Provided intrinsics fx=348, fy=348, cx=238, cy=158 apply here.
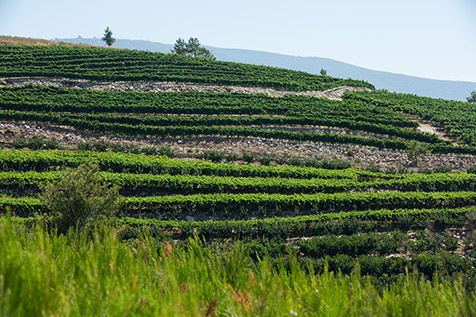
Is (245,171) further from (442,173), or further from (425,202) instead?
(442,173)

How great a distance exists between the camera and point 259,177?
25.0 m

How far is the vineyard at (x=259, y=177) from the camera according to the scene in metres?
16.3

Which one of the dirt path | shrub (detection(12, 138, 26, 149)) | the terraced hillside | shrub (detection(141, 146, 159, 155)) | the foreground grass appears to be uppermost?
the terraced hillside

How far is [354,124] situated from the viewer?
38688mm

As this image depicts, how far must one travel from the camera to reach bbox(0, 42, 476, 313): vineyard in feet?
53.4

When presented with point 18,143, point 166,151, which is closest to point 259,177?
point 166,151

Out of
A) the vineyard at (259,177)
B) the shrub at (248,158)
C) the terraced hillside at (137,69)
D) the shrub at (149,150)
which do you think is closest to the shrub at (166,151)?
the vineyard at (259,177)

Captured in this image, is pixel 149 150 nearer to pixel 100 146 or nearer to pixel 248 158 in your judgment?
pixel 100 146

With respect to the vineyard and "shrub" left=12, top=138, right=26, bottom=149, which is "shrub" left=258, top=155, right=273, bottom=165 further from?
"shrub" left=12, top=138, right=26, bottom=149

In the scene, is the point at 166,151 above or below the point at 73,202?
below

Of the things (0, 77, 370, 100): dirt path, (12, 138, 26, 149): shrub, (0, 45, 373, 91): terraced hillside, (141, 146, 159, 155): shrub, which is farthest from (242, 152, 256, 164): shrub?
(0, 45, 373, 91): terraced hillside

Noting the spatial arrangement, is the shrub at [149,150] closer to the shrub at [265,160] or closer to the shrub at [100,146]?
the shrub at [100,146]

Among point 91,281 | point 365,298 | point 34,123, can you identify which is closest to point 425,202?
point 365,298

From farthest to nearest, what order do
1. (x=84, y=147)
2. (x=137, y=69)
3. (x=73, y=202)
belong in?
1. (x=137, y=69)
2. (x=84, y=147)
3. (x=73, y=202)
